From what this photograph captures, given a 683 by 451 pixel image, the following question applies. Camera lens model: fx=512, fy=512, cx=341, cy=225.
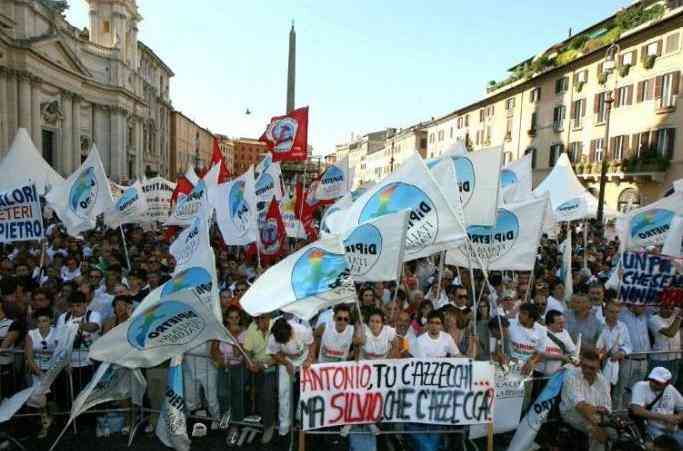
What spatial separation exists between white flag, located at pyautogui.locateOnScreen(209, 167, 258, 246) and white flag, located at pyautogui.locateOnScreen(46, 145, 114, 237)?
2211 millimetres

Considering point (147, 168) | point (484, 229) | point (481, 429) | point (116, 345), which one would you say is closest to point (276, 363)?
point (116, 345)

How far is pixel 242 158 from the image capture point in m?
166

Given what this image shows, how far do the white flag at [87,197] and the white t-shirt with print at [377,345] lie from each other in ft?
22.5

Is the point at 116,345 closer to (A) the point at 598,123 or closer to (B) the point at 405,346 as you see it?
(B) the point at 405,346

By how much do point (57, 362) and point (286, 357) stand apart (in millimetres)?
2629

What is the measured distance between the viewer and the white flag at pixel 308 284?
203 inches

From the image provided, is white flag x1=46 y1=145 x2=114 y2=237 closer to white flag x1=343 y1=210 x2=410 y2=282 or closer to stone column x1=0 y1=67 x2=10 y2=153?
white flag x1=343 y1=210 x2=410 y2=282

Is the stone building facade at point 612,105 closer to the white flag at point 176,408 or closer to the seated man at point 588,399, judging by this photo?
the seated man at point 588,399

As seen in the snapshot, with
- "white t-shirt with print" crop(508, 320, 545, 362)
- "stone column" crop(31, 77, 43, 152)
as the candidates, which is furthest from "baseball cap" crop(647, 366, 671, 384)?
"stone column" crop(31, 77, 43, 152)

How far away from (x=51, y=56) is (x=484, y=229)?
133 feet

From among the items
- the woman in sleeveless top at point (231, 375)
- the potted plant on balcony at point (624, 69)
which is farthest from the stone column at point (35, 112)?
the potted plant on balcony at point (624, 69)

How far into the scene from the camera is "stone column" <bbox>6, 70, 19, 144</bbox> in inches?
1293

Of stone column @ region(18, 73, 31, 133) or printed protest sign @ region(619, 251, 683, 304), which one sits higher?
stone column @ region(18, 73, 31, 133)

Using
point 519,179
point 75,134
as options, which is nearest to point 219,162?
point 519,179
